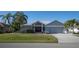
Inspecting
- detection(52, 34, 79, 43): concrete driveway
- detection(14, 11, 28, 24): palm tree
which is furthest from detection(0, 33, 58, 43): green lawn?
detection(14, 11, 28, 24): palm tree

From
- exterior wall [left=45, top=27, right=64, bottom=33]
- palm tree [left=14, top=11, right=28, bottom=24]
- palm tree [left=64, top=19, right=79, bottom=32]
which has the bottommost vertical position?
exterior wall [left=45, top=27, right=64, bottom=33]

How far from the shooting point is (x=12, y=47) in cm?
442

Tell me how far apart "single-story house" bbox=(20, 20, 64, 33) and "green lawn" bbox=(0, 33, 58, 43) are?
85mm

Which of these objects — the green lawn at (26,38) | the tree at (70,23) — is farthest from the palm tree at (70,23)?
the green lawn at (26,38)

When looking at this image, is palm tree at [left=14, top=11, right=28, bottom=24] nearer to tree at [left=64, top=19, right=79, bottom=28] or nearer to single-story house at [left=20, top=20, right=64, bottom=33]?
single-story house at [left=20, top=20, right=64, bottom=33]

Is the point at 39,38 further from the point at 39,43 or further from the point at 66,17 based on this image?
the point at 66,17

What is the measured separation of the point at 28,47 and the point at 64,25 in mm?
699

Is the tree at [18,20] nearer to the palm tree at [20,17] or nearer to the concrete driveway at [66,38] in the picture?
the palm tree at [20,17]

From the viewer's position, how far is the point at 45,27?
14.6 ft

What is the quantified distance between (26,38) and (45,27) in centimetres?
37

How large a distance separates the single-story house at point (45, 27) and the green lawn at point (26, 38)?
3.4 inches

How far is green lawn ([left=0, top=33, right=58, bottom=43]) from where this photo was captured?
4.40m
